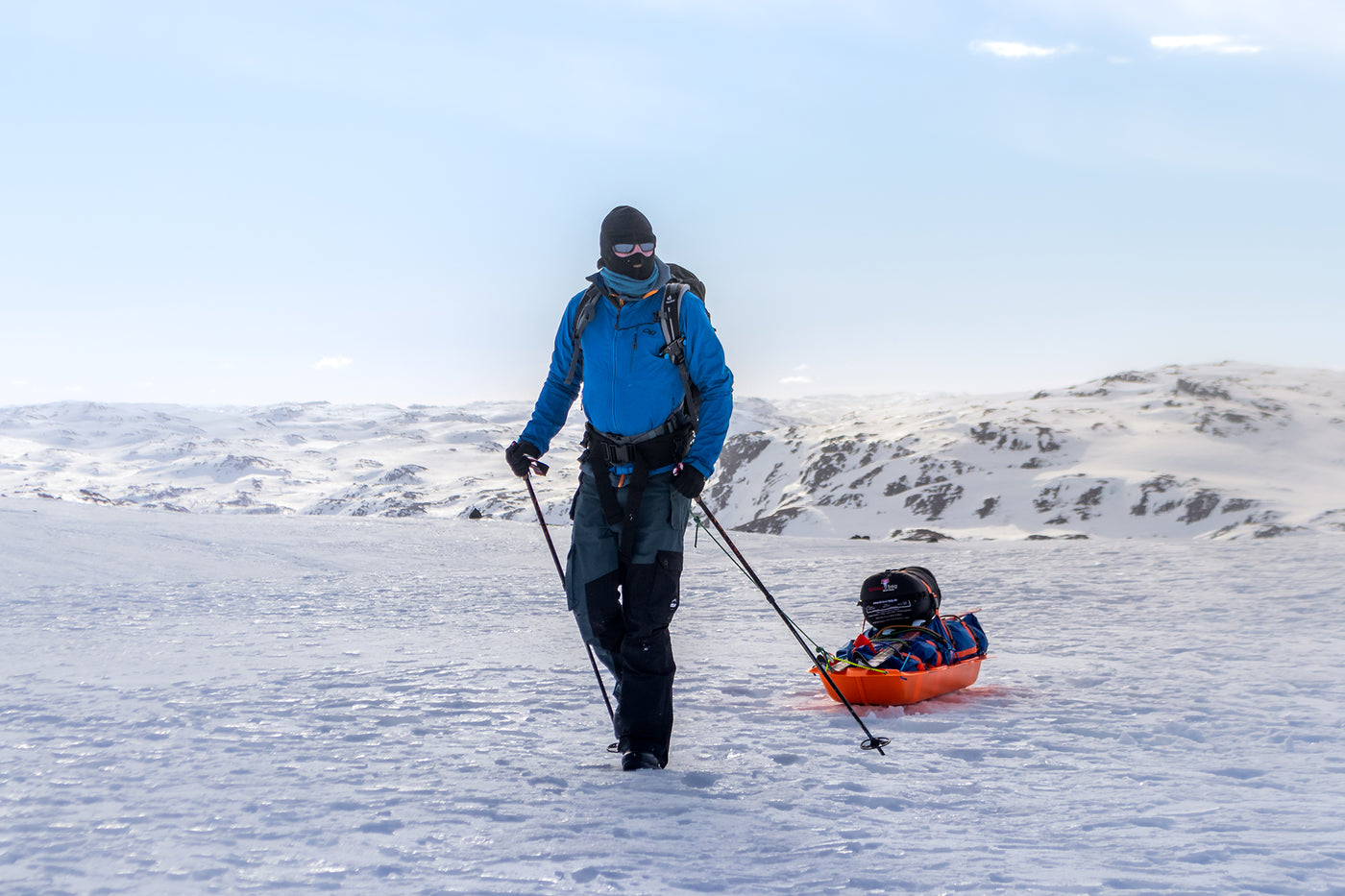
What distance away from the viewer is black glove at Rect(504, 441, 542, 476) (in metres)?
4.59

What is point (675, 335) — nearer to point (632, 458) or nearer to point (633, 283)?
point (633, 283)

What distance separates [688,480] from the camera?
419cm

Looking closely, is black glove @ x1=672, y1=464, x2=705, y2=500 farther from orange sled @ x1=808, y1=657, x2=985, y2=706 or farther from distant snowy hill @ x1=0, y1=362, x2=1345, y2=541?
distant snowy hill @ x1=0, y1=362, x2=1345, y2=541

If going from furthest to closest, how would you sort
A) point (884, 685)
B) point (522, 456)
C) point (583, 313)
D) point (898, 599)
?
1. point (898, 599)
2. point (884, 685)
3. point (522, 456)
4. point (583, 313)

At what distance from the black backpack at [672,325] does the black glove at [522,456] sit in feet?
1.47

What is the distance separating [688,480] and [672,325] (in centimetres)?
75

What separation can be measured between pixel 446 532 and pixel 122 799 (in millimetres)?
13861

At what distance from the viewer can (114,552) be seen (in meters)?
11.8

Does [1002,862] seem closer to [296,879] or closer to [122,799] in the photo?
[296,879]

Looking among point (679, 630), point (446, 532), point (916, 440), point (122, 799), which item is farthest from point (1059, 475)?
point (122, 799)

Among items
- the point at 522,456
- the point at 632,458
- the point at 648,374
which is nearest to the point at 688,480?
the point at 632,458

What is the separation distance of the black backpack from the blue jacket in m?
0.03

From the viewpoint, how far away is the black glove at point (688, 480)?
165 inches

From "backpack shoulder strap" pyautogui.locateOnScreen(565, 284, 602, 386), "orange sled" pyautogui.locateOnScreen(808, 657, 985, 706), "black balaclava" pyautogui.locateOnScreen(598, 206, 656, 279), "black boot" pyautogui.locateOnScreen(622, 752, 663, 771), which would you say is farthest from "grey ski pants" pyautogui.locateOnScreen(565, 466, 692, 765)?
"orange sled" pyautogui.locateOnScreen(808, 657, 985, 706)
